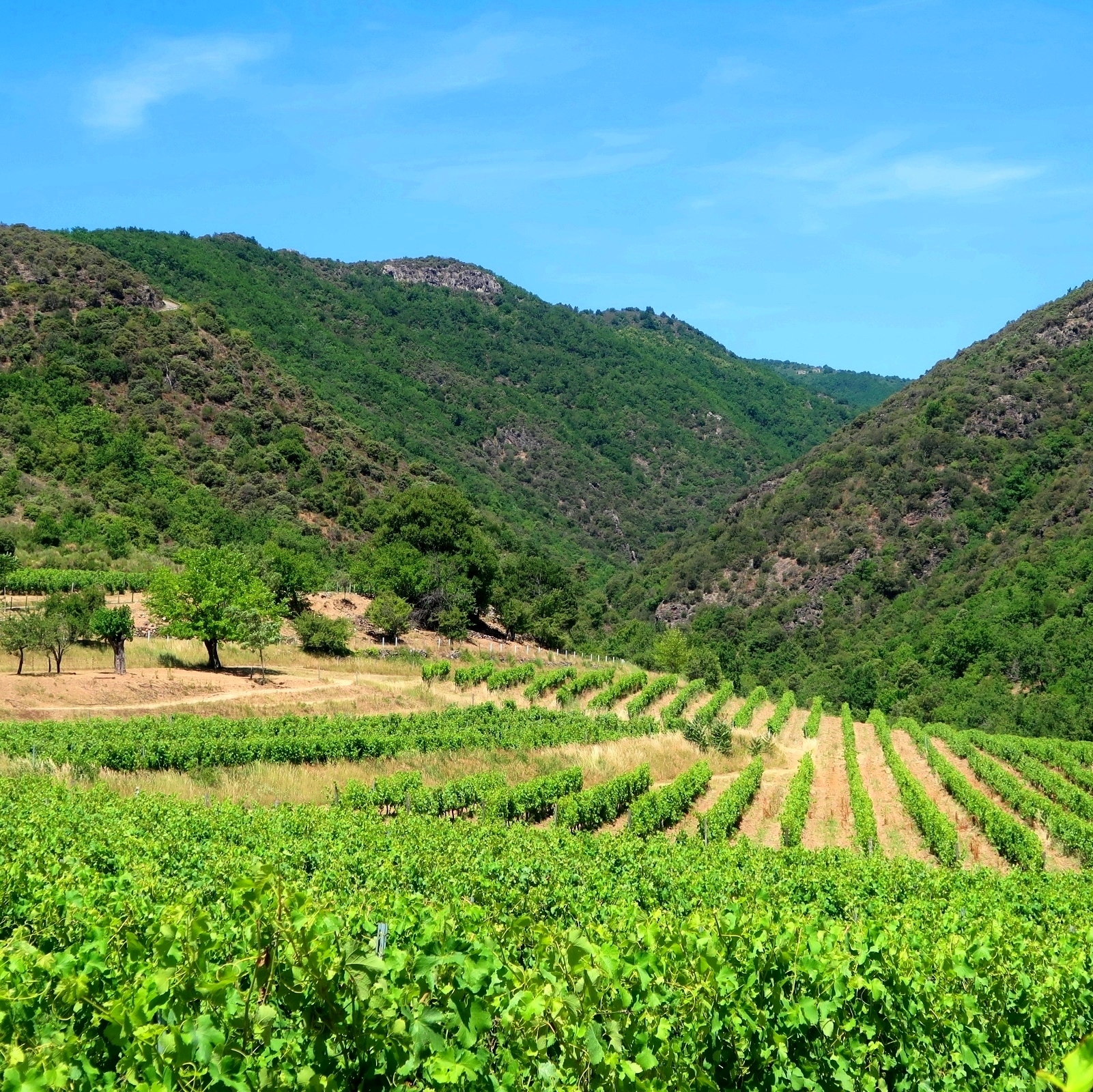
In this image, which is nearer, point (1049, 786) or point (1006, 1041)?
point (1006, 1041)

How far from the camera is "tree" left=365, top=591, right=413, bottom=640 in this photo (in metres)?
52.8

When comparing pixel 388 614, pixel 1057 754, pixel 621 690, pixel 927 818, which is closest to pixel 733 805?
pixel 927 818

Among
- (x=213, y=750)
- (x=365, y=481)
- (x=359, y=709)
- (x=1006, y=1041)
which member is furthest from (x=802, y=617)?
(x=1006, y=1041)

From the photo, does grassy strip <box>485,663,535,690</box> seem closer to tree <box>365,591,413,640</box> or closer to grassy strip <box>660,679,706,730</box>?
grassy strip <box>660,679,706,730</box>

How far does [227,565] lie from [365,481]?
39.7 meters

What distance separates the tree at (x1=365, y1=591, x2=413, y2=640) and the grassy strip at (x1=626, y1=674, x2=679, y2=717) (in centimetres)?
1379

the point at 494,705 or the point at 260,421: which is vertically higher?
the point at 260,421

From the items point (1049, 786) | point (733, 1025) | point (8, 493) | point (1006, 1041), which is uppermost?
point (8, 493)

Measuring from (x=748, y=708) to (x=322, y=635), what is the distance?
2006 cm

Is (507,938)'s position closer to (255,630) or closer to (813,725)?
(255,630)

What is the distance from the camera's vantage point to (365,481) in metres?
79.4

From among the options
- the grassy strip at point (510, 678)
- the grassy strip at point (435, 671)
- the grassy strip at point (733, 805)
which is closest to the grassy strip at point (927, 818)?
the grassy strip at point (733, 805)

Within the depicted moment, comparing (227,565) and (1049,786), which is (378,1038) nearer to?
(1049,786)

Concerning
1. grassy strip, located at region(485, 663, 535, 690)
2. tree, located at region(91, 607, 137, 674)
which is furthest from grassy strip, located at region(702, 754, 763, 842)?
tree, located at region(91, 607, 137, 674)
